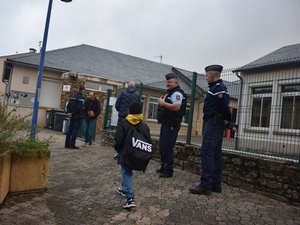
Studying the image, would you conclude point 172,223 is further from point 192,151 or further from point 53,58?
point 53,58

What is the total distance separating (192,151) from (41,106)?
14168 mm

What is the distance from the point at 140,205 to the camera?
454 centimetres

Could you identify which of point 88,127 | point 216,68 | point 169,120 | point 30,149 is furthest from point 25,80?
point 216,68

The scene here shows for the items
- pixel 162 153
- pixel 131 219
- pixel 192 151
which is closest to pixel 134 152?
pixel 131 219

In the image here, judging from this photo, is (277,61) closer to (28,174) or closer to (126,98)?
(126,98)

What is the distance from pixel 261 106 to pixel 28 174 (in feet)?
14.6

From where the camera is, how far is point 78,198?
4.79 m

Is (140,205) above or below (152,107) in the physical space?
below

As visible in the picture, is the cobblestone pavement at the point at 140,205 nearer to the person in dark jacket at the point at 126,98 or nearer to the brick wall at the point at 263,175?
the brick wall at the point at 263,175

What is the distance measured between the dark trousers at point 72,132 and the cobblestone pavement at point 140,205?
11.0ft

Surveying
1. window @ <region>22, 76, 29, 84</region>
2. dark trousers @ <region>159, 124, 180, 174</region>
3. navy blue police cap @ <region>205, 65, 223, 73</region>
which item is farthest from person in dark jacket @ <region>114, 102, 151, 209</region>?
window @ <region>22, 76, 29, 84</region>

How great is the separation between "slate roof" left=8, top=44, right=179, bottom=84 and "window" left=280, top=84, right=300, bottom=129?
14.7 meters

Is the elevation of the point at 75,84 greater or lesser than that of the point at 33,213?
greater

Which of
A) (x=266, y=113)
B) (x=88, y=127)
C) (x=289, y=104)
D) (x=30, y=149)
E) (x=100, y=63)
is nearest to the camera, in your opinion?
(x=30, y=149)
